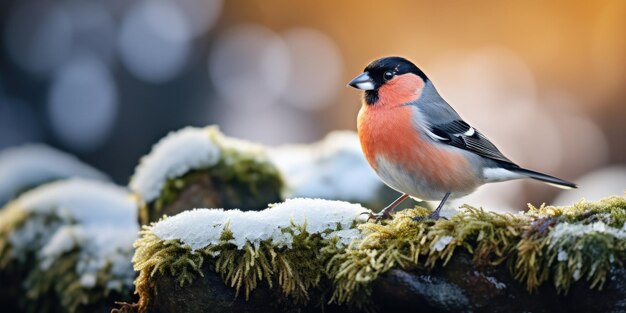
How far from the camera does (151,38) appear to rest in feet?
34.7

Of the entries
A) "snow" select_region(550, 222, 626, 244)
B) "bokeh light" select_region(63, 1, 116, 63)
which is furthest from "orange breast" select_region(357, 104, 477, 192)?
"bokeh light" select_region(63, 1, 116, 63)

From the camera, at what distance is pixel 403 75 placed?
4082mm

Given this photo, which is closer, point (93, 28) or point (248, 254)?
point (248, 254)

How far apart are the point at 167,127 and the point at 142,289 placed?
7.95 metres

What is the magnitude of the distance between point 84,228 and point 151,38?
5816 mm

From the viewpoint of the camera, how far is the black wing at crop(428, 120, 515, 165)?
3861 mm

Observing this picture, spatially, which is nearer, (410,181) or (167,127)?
(410,181)

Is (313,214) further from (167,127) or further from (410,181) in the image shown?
(167,127)

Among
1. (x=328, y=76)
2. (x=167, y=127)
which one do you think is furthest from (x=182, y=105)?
(x=328, y=76)

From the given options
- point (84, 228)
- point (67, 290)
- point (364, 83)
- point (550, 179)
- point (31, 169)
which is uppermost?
point (31, 169)

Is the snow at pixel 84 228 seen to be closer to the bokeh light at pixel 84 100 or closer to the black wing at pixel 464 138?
the black wing at pixel 464 138

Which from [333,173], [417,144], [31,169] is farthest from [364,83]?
[31,169]

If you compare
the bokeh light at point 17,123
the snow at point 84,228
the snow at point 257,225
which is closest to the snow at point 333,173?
the snow at point 84,228

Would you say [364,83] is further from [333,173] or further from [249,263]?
[333,173]
